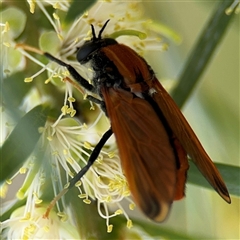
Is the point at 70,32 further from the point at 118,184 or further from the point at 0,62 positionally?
the point at 118,184

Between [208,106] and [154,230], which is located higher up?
[208,106]

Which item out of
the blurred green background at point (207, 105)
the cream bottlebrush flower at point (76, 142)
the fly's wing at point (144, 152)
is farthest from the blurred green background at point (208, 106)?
the fly's wing at point (144, 152)

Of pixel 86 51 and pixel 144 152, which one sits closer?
pixel 144 152

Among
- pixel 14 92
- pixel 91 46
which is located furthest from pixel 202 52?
pixel 14 92

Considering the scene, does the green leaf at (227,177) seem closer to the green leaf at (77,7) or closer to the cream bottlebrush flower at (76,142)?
the cream bottlebrush flower at (76,142)

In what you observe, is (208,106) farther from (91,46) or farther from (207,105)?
(91,46)

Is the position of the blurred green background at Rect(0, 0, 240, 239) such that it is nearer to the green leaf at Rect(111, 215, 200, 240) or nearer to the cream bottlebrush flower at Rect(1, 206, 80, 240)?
the green leaf at Rect(111, 215, 200, 240)

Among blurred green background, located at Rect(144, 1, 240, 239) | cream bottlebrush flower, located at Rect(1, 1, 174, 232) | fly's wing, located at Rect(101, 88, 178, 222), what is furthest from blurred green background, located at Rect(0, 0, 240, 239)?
fly's wing, located at Rect(101, 88, 178, 222)
